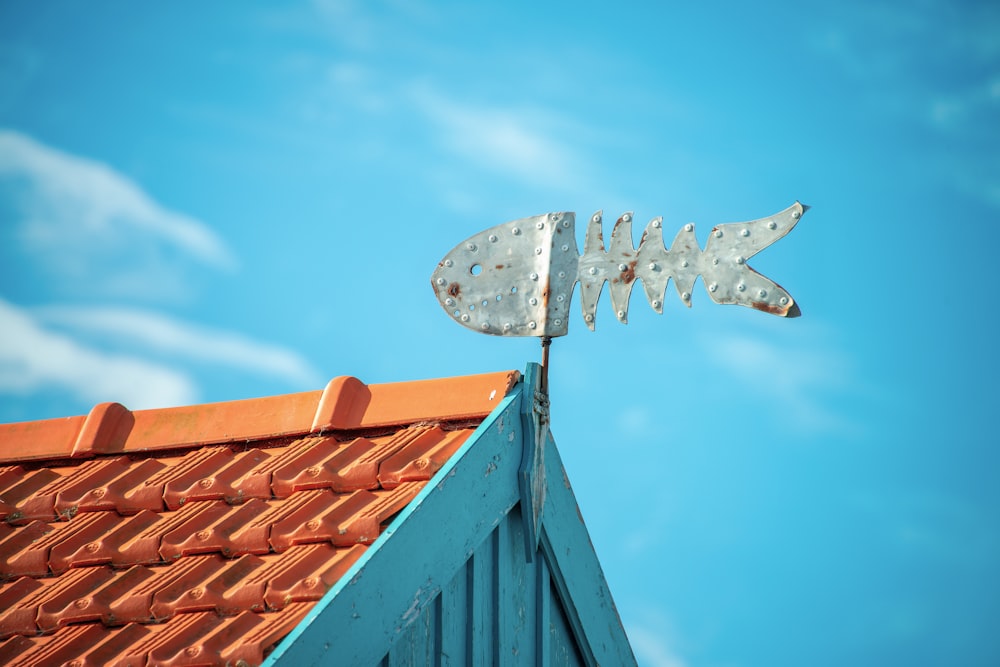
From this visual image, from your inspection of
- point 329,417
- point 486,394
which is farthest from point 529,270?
point 329,417

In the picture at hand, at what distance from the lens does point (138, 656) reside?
335 centimetres

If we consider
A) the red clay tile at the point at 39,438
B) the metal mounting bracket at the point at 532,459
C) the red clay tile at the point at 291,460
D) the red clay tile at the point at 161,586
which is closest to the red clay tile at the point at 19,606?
the red clay tile at the point at 161,586

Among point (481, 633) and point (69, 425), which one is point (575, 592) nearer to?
point (481, 633)

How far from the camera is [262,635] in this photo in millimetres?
3205

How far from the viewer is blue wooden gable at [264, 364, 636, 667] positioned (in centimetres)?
327

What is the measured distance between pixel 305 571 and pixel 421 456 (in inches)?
23.8

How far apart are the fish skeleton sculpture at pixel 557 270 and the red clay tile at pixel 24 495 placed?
68.2 inches

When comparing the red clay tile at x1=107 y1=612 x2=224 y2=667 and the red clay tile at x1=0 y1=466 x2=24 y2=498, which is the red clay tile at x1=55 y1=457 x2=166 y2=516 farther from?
the red clay tile at x1=107 y1=612 x2=224 y2=667

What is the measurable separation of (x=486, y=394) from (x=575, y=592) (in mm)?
747

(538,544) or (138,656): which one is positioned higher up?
(538,544)

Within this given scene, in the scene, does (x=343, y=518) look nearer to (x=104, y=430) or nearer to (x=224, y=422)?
(x=224, y=422)

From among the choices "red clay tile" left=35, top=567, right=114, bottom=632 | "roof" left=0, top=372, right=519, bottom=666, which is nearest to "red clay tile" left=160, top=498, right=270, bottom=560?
"roof" left=0, top=372, right=519, bottom=666

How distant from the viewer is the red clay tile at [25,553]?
13.3 ft

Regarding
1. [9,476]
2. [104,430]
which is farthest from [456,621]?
[9,476]
